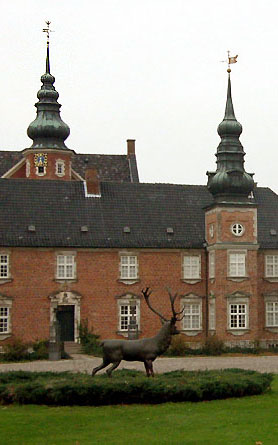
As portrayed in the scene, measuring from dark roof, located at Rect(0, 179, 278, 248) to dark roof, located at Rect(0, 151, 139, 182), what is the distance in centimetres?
1166

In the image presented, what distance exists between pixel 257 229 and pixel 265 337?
5.95 m

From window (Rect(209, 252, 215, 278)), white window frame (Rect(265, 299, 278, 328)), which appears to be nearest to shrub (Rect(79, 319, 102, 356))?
window (Rect(209, 252, 215, 278))

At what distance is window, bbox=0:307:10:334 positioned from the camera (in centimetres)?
4197

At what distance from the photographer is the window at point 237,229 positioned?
43781 mm

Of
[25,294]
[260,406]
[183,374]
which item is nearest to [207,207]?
[25,294]

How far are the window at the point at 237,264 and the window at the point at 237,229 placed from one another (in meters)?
1.06

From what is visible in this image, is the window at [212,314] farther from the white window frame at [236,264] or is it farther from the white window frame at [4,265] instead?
the white window frame at [4,265]

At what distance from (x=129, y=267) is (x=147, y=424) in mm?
28744

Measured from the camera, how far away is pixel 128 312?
4397cm

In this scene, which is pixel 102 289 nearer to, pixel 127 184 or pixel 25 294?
pixel 25 294

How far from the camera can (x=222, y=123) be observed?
45812 millimetres

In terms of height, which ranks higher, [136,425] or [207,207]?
[207,207]

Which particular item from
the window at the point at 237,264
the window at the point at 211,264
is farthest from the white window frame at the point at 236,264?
the window at the point at 211,264

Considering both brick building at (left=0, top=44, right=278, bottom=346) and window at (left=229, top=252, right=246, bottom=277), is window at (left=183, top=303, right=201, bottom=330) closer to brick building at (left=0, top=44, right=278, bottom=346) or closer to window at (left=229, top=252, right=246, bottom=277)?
brick building at (left=0, top=44, right=278, bottom=346)
